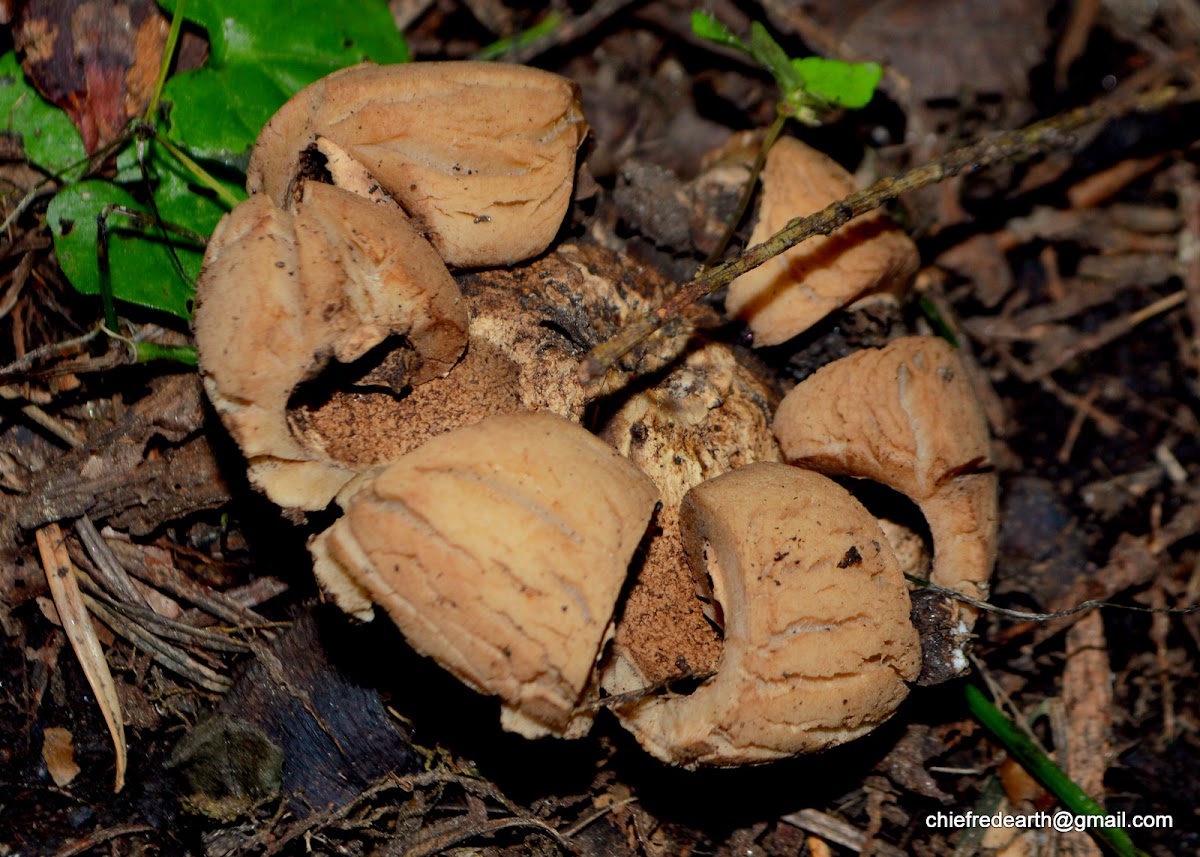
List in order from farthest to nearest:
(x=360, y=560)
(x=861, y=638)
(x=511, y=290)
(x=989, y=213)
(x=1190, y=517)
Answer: (x=989, y=213) → (x=1190, y=517) → (x=511, y=290) → (x=861, y=638) → (x=360, y=560)

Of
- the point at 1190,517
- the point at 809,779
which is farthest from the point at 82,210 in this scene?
the point at 1190,517

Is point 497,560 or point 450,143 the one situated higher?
point 450,143

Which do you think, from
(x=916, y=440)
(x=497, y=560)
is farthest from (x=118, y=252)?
(x=916, y=440)

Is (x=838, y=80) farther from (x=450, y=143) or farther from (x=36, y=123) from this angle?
(x=36, y=123)

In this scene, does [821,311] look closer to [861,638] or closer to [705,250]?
[705,250]

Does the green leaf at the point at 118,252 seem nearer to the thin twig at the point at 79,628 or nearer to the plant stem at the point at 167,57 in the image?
the plant stem at the point at 167,57

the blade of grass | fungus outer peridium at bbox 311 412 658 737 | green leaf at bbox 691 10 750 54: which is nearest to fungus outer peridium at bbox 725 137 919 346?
green leaf at bbox 691 10 750 54

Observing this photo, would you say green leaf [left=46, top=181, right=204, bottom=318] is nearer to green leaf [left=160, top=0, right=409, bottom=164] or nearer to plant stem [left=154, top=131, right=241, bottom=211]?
plant stem [left=154, top=131, right=241, bottom=211]

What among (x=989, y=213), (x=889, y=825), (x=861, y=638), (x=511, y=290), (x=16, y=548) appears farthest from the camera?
(x=989, y=213)
